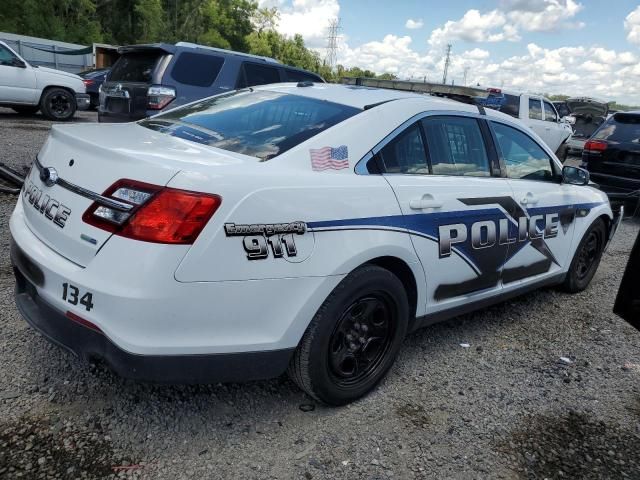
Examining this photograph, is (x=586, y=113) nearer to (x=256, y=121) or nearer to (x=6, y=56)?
(x=6, y=56)

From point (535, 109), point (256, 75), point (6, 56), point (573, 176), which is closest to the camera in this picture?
point (573, 176)

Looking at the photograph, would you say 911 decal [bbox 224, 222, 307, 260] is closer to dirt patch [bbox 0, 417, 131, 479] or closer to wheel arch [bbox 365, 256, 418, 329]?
wheel arch [bbox 365, 256, 418, 329]

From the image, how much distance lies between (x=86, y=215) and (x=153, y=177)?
361mm

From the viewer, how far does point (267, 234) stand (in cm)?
217

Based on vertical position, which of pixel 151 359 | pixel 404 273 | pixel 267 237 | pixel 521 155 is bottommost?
pixel 151 359

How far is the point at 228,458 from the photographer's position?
228 cm

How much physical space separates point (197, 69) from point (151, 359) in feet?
22.1

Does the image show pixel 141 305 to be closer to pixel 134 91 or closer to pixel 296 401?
pixel 296 401

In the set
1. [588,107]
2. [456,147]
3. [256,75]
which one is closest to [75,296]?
[456,147]

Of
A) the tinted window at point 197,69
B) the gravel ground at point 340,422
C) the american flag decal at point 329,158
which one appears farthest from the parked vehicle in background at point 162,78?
the american flag decal at point 329,158

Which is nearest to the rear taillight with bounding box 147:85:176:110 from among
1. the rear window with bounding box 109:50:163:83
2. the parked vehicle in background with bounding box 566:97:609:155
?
the rear window with bounding box 109:50:163:83

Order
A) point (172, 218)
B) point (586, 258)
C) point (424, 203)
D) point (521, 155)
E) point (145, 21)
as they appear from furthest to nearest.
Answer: point (145, 21) → point (586, 258) → point (521, 155) → point (424, 203) → point (172, 218)

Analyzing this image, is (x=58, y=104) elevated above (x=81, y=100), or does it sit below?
below

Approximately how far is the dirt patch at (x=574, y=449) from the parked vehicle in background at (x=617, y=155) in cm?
615
